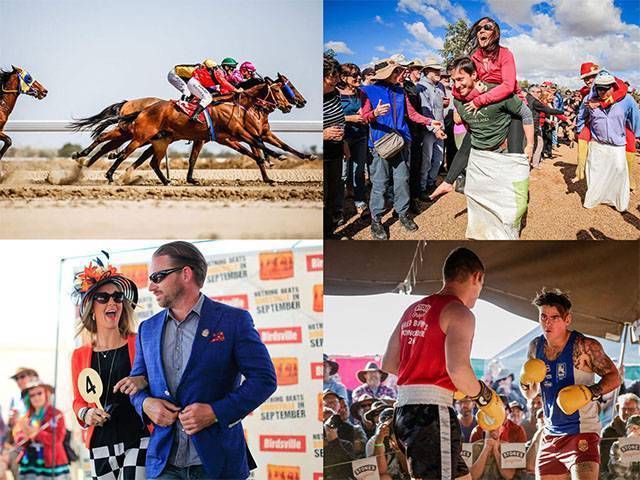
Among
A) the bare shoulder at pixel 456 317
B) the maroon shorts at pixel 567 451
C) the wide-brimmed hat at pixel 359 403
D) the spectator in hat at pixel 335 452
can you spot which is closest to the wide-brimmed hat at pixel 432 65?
the bare shoulder at pixel 456 317

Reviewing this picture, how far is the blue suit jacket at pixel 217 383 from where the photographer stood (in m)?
4.38

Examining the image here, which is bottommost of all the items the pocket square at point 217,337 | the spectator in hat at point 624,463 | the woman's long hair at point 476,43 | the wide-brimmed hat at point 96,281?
the spectator in hat at point 624,463

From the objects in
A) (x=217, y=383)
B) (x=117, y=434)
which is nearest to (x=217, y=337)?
(x=217, y=383)

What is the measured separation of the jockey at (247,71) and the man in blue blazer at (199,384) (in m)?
1.24

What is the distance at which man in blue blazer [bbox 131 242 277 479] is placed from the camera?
4.37 meters

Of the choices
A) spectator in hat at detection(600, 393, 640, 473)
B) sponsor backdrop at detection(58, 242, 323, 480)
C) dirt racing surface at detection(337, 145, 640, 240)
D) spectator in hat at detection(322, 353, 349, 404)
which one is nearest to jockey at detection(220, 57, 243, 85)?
sponsor backdrop at detection(58, 242, 323, 480)

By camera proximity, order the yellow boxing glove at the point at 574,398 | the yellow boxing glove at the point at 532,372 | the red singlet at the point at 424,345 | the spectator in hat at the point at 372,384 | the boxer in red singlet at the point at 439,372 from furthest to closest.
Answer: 1. the spectator in hat at the point at 372,384
2. the yellow boxing glove at the point at 532,372
3. the yellow boxing glove at the point at 574,398
4. the red singlet at the point at 424,345
5. the boxer in red singlet at the point at 439,372

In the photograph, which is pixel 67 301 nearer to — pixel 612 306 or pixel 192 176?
pixel 192 176

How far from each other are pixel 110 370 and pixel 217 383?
2.09ft

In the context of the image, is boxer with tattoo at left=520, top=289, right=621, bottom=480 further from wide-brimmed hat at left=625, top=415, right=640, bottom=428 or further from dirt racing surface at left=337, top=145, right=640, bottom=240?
dirt racing surface at left=337, top=145, right=640, bottom=240

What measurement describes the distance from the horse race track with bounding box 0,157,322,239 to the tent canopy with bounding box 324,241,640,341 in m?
0.34

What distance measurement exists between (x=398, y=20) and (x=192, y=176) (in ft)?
4.68

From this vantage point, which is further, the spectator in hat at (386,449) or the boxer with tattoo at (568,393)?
the spectator in hat at (386,449)

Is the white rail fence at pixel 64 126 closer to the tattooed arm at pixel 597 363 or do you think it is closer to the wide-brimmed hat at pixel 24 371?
the wide-brimmed hat at pixel 24 371
